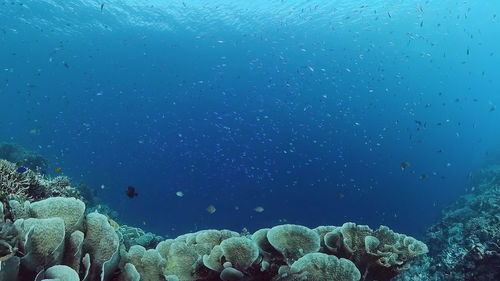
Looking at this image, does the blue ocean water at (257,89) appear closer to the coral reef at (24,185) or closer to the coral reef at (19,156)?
the coral reef at (19,156)

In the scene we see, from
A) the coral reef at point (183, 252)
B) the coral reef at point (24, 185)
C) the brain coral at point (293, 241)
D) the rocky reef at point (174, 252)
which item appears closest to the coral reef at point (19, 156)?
the coral reef at point (24, 185)

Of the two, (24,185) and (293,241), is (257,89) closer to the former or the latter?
(24,185)

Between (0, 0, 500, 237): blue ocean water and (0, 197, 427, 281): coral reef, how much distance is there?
16034 mm

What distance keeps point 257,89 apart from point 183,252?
5866 cm

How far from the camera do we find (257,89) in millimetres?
61219

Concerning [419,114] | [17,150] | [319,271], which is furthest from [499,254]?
[419,114]

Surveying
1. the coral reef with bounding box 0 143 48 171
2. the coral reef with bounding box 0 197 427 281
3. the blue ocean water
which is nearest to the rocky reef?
the coral reef with bounding box 0 197 427 281

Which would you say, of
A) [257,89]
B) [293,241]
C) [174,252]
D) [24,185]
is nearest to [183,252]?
[174,252]

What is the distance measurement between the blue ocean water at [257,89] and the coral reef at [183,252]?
16.0 meters

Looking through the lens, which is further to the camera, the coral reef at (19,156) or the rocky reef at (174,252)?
the coral reef at (19,156)

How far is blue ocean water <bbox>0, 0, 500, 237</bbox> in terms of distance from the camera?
3616cm

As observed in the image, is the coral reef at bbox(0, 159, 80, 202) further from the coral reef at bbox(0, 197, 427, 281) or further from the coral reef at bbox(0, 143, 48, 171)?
the coral reef at bbox(0, 143, 48, 171)

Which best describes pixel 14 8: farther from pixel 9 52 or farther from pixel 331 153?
pixel 331 153

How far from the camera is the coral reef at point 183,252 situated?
2533 millimetres
